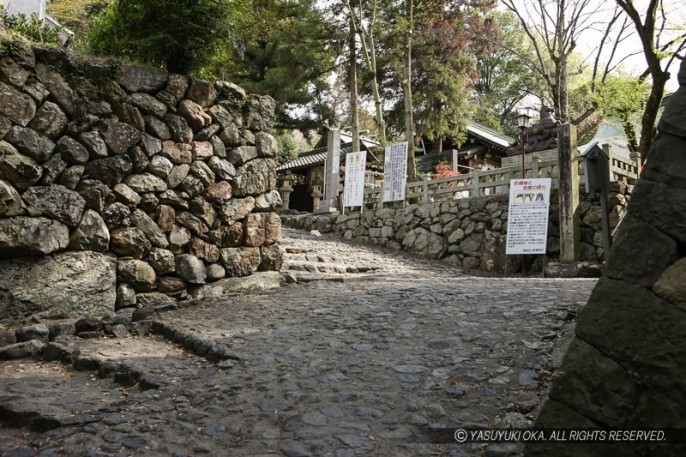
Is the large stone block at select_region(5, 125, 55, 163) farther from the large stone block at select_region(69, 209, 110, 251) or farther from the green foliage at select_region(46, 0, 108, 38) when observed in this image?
the green foliage at select_region(46, 0, 108, 38)

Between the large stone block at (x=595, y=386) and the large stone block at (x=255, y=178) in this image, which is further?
the large stone block at (x=255, y=178)

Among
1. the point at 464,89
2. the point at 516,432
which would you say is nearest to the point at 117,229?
the point at 516,432

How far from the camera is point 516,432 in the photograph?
296 centimetres

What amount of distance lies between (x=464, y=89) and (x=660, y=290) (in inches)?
782

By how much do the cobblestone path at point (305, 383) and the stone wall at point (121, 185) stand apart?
830 millimetres

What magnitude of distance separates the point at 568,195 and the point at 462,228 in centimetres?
310

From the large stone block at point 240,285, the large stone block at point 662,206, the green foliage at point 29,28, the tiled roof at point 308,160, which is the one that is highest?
A: the tiled roof at point 308,160

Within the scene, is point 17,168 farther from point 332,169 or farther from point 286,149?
point 286,149

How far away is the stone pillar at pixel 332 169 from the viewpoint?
16.0m

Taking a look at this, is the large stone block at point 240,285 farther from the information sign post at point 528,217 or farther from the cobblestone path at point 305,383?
the information sign post at point 528,217

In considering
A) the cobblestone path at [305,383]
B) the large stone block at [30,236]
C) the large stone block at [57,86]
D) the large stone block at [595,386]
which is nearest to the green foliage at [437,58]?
the large stone block at [57,86]

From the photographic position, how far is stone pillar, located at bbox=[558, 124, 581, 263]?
10.7 meters

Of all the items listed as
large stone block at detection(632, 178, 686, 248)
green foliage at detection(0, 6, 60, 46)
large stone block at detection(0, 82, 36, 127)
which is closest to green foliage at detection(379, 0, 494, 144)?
green foliage at detection(0, 6, 60, 46)

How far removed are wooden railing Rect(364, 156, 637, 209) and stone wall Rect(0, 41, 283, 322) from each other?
24.1 ft
